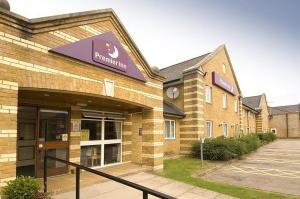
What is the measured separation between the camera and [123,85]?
9039 millimetres

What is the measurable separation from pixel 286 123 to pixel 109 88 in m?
49.3

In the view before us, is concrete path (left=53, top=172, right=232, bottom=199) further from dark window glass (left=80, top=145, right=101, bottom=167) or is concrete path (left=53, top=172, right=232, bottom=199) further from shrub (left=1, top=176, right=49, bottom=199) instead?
dark window glass (left=80, top=145, right=101, bottom=167)

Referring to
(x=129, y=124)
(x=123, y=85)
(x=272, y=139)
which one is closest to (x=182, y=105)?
(x=129, y=124)

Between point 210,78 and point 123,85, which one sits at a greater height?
point 210,78

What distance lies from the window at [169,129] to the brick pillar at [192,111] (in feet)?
2.79

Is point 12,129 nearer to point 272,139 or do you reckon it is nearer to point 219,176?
point 219,176

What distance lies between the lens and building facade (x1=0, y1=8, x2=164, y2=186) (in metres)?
5.76

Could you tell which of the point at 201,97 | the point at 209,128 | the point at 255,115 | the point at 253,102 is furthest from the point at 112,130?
the point at 253,102

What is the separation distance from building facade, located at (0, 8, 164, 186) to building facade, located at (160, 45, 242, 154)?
411 cm

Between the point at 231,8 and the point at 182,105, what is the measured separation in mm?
8102

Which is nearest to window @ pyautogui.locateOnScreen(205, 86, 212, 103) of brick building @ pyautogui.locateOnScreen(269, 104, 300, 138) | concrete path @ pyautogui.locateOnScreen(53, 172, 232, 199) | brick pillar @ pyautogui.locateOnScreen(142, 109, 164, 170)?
brick pillar @ pyautogui.locateOnScreen(142, 109, 164, 170)

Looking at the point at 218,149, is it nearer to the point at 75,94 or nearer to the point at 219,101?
the point at 219,101

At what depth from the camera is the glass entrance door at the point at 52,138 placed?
8.63m

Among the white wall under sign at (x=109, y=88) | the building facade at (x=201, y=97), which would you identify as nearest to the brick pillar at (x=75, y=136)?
the white wall under sign at (x=109, y=88)
